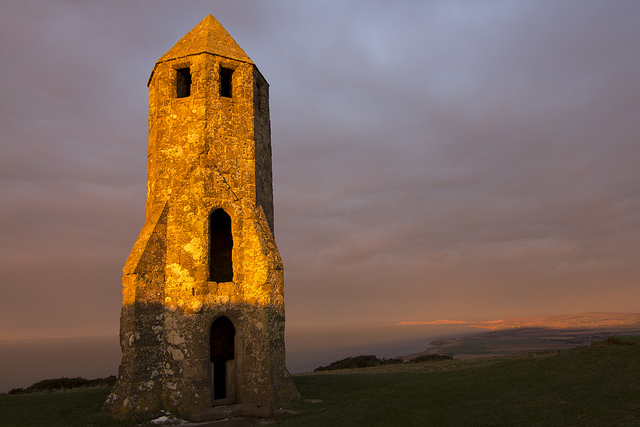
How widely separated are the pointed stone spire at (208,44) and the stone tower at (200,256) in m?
0.06

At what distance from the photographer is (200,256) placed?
1277cm

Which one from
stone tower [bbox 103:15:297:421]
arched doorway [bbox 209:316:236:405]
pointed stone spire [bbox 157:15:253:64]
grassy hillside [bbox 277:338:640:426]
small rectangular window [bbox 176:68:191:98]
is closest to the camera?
grassy hillside [bbox 277:338:640:426]

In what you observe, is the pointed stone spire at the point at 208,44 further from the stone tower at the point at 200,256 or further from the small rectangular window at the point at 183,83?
the small rectangular window at the point at 183,83

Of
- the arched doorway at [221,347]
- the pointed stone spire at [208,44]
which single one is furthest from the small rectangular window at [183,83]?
the arched doorway at [221,347]

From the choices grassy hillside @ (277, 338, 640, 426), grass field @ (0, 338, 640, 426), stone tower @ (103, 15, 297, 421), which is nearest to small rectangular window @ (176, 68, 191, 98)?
stone tower @ (103, 15, 297, 421)

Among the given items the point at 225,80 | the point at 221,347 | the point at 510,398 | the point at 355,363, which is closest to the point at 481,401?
the point at 510,398

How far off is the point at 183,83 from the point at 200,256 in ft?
21.6

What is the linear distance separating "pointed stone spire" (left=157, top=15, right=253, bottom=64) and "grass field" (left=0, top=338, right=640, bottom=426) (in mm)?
11679

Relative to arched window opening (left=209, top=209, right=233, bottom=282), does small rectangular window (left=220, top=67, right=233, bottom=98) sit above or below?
above

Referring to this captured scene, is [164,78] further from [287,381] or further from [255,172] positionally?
[287,381]

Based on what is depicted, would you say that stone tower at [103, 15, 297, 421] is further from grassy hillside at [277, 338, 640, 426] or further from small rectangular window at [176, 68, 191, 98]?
grassy hillside at [277, 338, 640, 426]

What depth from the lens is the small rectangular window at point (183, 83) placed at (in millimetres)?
14793

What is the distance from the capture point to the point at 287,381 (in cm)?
1266

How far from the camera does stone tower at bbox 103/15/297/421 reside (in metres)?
11.8
